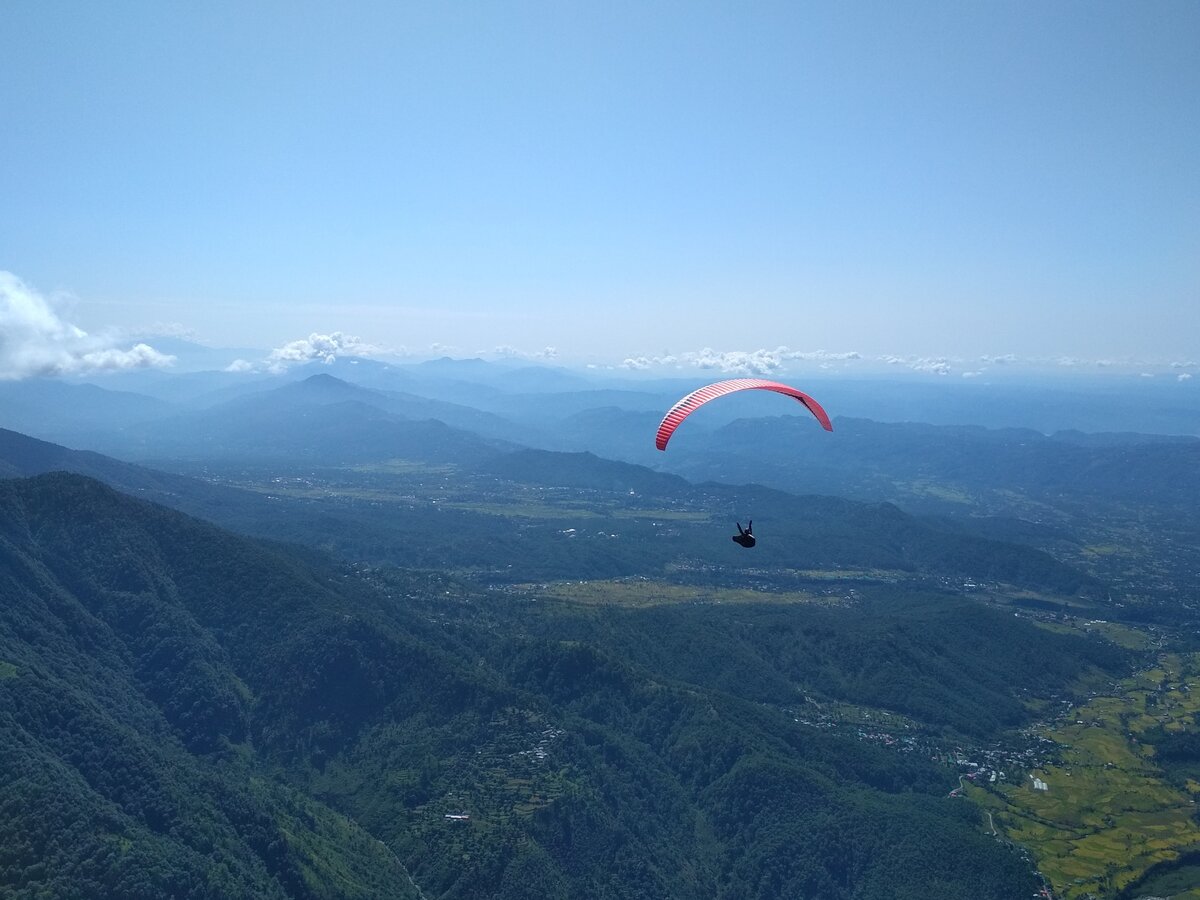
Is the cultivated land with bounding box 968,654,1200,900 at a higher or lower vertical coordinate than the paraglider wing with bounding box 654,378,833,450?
lower

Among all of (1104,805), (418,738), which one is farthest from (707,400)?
(1104,805)

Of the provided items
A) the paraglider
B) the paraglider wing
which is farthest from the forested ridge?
the paraglider wing

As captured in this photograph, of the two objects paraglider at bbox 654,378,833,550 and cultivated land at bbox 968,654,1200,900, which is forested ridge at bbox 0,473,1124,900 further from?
paraglider at bbox 654,378,833,550

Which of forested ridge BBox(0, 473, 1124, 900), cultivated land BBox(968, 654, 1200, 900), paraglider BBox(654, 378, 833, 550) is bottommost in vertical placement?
cultivated land BBox(968, 654, 1200, 900)

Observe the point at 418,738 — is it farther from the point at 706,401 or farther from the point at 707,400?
the point at 706,401

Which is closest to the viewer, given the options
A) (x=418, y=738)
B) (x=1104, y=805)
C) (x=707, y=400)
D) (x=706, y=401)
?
(x=706, y=401)

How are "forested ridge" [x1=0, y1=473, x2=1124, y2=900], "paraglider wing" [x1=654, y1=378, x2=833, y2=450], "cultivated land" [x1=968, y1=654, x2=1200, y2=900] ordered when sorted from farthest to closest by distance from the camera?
"cultivated land" [x1=968, y1=654, x2=1200, y2=900], "forested ridge" [x1=0, y1=473, x2=1124, y2=900], "paraglider wing" [x1=654, y1=378, x2=833, y2=450]

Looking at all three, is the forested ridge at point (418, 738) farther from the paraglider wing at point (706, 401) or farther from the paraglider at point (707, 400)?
the paraglider wing at point (706, 401)

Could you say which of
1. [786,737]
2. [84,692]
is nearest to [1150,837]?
[786,737]

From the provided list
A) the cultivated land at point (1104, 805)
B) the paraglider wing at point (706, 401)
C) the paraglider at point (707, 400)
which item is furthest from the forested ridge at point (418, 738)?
the paraglider wing at point (706, 401)
